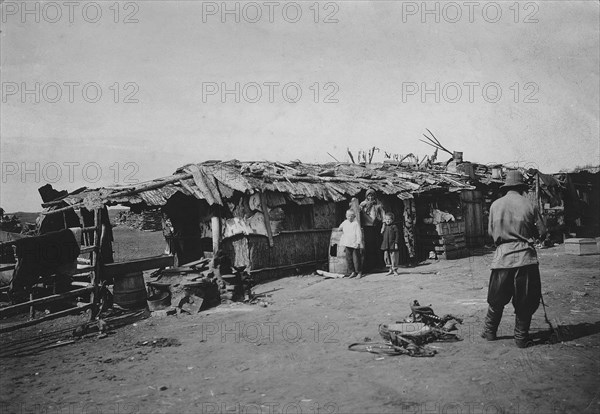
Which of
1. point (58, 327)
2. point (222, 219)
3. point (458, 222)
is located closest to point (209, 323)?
point (58, 327)

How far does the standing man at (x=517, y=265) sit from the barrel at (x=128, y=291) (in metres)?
7.78

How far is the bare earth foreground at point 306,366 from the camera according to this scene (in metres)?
4.18

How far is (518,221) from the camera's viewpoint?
534 cm

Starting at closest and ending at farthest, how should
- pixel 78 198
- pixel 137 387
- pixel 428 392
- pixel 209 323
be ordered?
1. pixel 428 392
2. pixel 137 387
3. pixel 209 323
4. pixel 78 198

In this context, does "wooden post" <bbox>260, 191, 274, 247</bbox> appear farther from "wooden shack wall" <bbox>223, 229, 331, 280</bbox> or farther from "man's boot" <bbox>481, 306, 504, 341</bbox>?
"man's boot" <bbox>481, 306, 504, 341</bbox>

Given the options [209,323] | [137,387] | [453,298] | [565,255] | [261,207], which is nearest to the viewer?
[137,387]

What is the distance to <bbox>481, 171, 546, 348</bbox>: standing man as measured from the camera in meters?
5.21

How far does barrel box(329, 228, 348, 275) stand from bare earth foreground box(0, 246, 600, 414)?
345 cm

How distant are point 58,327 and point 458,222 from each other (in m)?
13.9

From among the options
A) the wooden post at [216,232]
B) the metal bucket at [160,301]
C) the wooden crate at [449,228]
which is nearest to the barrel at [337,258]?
the wooden post at [216,232]

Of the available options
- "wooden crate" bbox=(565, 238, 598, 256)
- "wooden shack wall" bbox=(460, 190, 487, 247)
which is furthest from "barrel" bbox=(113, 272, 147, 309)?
"wooden crate" bbox=(565, 238, 598, 256)

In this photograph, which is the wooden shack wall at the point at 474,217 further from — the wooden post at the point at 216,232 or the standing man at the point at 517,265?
the standing man at the point at 517,265

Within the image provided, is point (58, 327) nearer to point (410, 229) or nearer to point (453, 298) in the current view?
point (453, 298)

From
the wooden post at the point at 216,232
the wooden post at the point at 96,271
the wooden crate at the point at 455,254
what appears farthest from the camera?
the wooden crate at the point at 455,254
